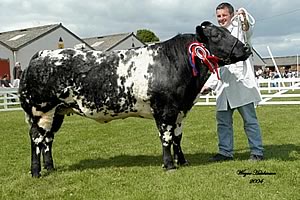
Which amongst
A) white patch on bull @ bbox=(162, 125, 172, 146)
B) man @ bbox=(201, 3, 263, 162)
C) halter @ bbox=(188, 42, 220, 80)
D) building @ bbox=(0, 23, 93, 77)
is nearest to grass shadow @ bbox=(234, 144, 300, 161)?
man @ bbox=(201, 3, 263, 162)

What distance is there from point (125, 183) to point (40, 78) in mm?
2043

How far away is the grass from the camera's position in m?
5.75

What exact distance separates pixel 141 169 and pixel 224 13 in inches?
110

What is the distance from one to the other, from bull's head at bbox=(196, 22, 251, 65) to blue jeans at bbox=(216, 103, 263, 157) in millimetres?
977

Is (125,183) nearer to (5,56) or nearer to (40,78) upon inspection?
(40,78)

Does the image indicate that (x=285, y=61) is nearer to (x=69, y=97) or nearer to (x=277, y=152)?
(x=277, y=152)

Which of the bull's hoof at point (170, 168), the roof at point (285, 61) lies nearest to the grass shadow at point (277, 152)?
the bull's hoof at point (170, 168)

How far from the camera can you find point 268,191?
5.61 meters

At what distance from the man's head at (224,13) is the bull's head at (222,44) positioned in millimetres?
480

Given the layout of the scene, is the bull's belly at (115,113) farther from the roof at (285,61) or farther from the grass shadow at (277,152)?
the roof at (285,61)

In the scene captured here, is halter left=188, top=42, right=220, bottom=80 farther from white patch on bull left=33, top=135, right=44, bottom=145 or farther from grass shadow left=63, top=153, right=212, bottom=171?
white patch on bull left=33, top=135, right=44, bottom=145

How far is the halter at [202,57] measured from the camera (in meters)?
6.83

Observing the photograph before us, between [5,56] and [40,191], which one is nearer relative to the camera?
[40,191]

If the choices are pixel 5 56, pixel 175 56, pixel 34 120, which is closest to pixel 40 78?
pixel 34 120
